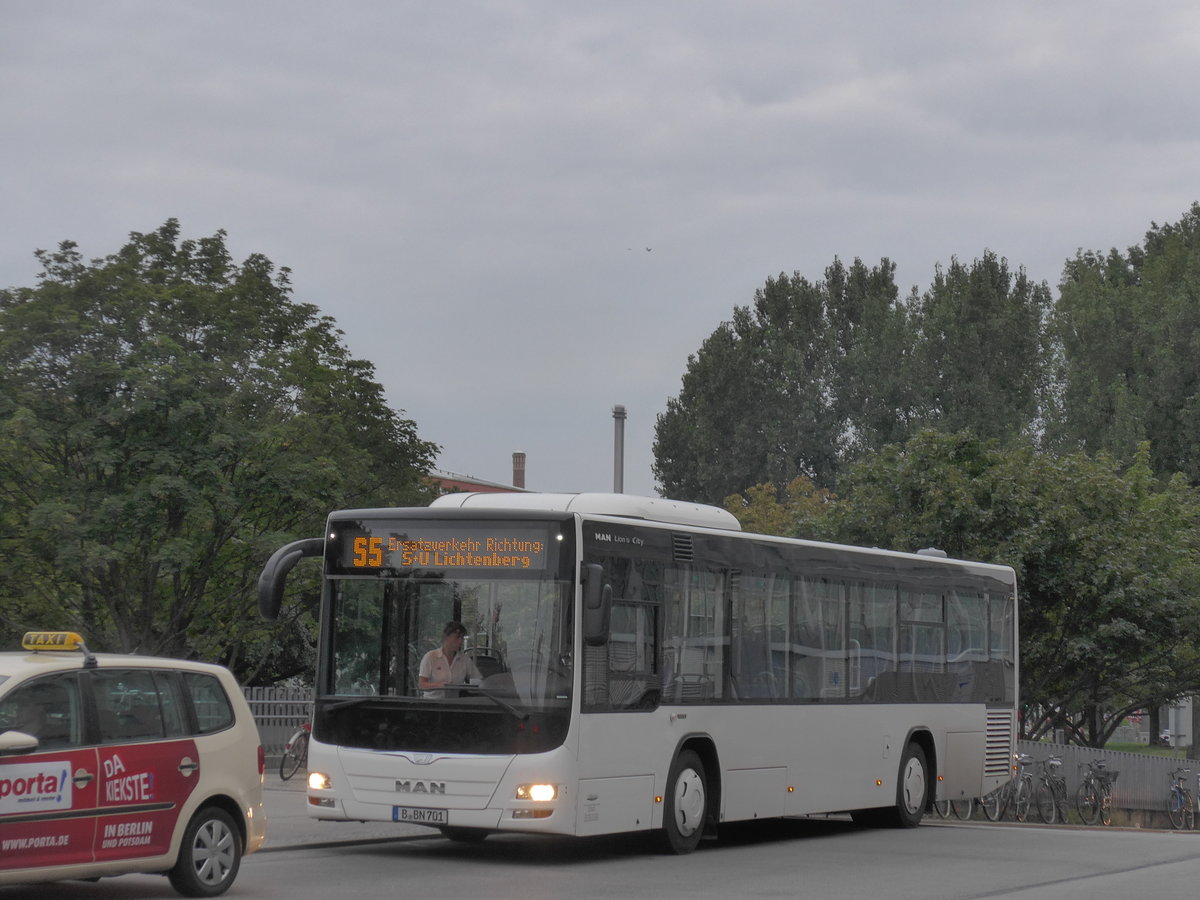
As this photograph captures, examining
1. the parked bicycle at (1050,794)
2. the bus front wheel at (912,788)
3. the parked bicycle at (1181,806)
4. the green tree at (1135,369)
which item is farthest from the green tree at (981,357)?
the bus front wheel at (912,788)

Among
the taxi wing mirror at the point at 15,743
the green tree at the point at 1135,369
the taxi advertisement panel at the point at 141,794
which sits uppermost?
the green tree at the point at 1135,369

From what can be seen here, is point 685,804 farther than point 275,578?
Yes

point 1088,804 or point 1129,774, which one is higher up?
point 1129,774

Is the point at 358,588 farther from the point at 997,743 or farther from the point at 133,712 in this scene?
the point at 997,743

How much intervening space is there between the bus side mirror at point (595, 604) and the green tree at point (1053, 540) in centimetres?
2029

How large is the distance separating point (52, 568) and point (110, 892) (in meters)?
16.1

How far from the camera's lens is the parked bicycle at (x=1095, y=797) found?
30.3 m

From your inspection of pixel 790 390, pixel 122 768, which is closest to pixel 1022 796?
pixel 122 768

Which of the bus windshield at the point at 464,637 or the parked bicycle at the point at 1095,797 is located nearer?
the bus windshield at the point at 464,637

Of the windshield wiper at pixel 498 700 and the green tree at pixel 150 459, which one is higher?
the green tree at pixel 150 459

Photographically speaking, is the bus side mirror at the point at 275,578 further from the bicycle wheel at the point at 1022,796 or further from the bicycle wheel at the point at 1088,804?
the bicycle wheel at the point at 1088,804

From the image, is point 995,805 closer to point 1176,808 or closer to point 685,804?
point 1176,808

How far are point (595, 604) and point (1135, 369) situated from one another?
4780 centimetres

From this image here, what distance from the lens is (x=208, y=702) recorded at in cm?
1140
